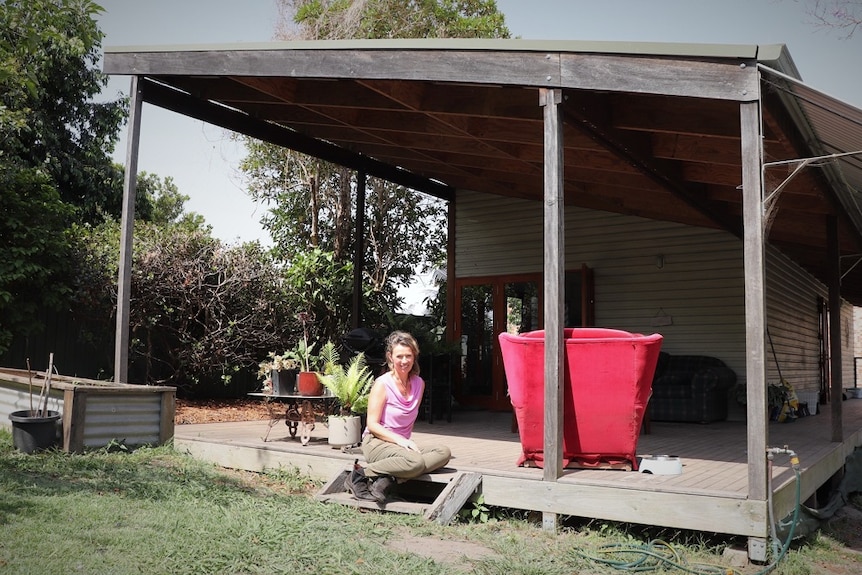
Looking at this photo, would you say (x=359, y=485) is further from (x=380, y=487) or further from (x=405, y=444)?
(x=405, y=444)

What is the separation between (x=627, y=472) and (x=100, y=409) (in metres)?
4.14

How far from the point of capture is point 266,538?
12.9 ft

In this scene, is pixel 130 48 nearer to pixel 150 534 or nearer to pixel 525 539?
pixel 150 534

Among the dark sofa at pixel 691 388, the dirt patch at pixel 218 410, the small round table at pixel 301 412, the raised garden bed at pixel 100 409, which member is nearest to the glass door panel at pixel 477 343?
the dark sofa at pixel 691 388

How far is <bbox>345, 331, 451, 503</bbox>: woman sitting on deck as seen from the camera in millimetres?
4707

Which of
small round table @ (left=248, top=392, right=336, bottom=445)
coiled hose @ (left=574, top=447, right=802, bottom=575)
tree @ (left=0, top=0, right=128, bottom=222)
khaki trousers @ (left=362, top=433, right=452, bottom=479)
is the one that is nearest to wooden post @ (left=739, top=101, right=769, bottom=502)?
coiled hose @ (left=574, top=447, right=802, bottom=575)

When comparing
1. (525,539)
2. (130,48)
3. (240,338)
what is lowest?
(525,539)

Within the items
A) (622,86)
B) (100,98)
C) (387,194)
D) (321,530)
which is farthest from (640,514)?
(100,98)

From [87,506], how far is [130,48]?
4096 millimetres

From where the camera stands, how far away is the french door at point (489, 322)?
1016cm

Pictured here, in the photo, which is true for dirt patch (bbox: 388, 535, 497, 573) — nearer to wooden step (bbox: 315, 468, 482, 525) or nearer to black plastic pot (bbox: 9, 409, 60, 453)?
wooden step (bbox: 315, 468, 482, 525)

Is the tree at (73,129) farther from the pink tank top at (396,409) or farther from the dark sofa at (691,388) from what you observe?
the pink tank top at (396,409)

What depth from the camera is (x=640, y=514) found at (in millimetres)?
4277

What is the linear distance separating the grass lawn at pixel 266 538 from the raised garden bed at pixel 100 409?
65 centimetres
